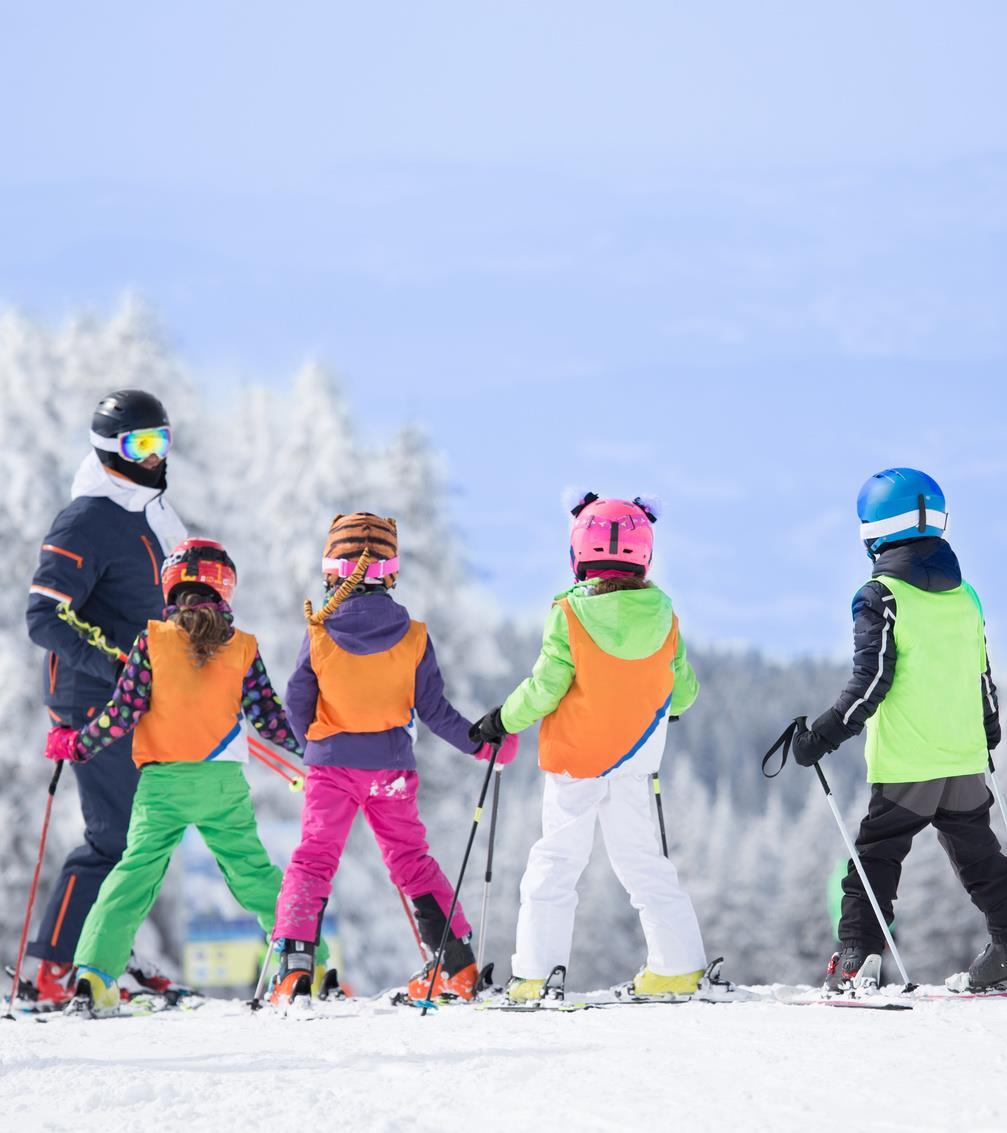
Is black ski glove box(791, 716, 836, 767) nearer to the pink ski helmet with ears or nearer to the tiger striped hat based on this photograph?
the pink ski helmet with ears

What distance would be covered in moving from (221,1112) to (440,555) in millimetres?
17309

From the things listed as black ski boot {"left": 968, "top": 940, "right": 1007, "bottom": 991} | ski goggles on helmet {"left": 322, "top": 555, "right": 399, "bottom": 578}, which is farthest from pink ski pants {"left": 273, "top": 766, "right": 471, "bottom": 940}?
black ski boot {"left": 968, "top": 940, "right": 1007, "bottom": 991}

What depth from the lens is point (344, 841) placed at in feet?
20.9

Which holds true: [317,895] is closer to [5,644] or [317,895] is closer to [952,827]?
[952,827]

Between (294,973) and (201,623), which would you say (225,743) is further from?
(294,973)

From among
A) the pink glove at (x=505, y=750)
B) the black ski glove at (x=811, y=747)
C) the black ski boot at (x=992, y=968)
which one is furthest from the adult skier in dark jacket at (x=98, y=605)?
the black ski boot at (x=992, y=968)

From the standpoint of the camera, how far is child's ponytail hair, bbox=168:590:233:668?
645cm

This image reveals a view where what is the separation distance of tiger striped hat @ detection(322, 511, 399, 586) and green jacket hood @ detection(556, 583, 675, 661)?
3.07ft

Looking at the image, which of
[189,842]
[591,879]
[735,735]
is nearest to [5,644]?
[189,842]

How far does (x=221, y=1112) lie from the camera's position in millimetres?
3795

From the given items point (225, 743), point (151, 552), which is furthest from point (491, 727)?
point (151, 552)

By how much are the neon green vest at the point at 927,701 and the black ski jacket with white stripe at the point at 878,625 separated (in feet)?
0.14

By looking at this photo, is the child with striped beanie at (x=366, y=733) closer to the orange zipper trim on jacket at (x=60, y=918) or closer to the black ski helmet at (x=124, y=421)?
the orange zipper trim on jacket at (x=60, y=918)

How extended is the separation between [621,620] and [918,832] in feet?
4.92
